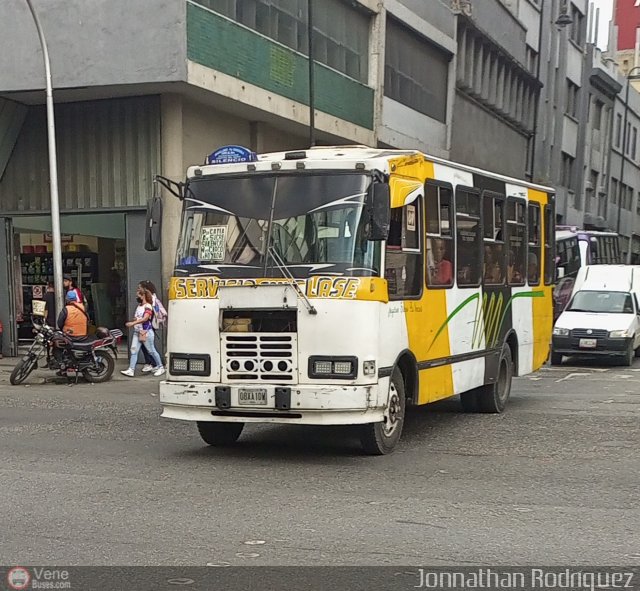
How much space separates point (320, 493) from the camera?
752 centimetres

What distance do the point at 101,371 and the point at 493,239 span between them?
807cm

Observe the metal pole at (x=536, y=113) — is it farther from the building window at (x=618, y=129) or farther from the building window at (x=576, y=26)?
the building window at (x=618, y=129)

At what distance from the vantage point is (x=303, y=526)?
645cm

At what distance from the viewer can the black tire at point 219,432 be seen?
959 cm

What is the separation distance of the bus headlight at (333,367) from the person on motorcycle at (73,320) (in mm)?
9125

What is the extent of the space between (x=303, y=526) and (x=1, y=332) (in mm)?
16715

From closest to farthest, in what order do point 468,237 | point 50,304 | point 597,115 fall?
point 468,237
point 50,304
point 597,115

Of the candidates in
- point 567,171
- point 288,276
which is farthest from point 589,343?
point 567,171

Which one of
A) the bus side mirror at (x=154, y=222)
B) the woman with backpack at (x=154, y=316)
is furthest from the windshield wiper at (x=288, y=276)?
the woman with backpack at (x=154, y=316)

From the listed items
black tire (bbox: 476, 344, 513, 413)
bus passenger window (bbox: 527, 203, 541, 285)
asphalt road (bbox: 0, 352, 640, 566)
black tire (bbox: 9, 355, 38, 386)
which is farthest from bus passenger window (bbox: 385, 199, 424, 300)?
black tire (bbox: 9, 355, 38, 386)

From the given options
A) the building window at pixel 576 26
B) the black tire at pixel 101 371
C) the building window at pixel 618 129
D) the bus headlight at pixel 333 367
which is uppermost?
the building window at pixel 576 26

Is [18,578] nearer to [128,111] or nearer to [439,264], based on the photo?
[439,264]

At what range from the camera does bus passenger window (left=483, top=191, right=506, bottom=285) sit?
1164 centimetres

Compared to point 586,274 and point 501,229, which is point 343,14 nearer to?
point 586,274
